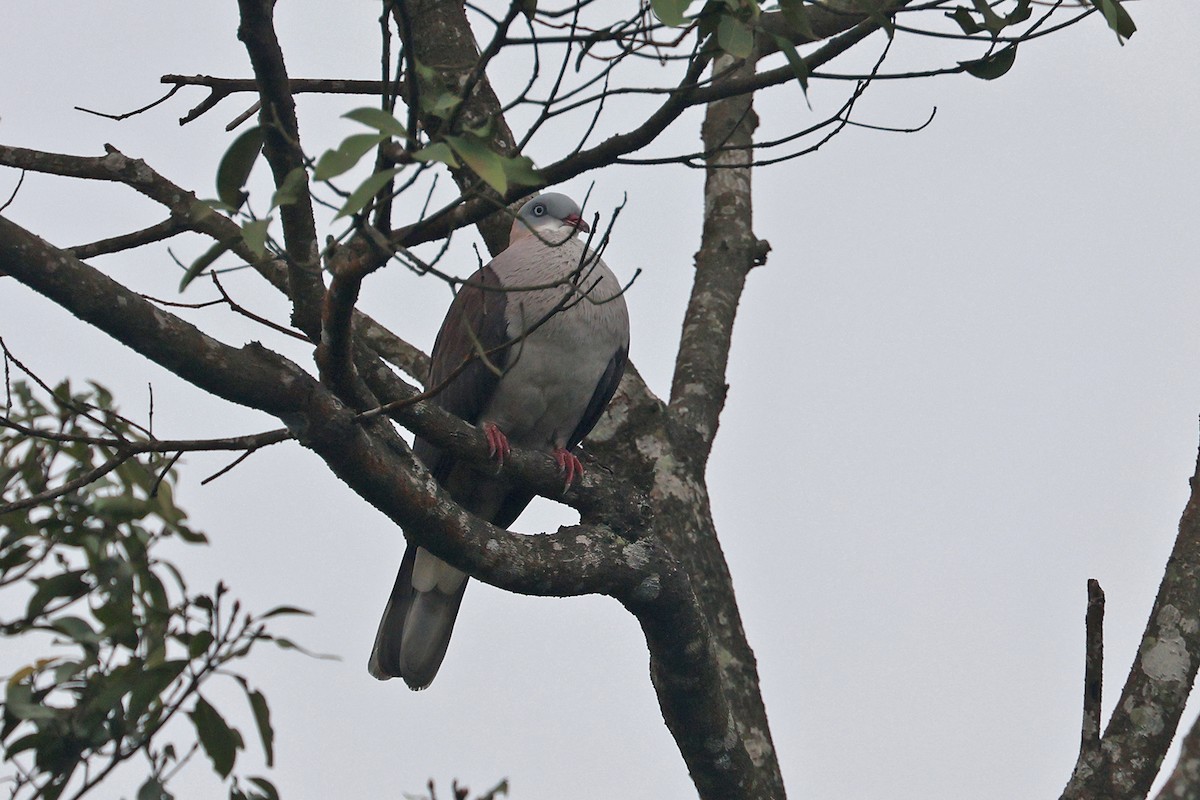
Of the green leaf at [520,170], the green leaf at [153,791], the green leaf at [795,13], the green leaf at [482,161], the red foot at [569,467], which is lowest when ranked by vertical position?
the green leaf at [153,791]

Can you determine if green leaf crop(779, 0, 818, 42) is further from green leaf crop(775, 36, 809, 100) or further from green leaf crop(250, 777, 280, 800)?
green leaf crop(250, 777, 280, 800)

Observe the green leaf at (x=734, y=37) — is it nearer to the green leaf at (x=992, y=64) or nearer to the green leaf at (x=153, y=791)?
the green leaf at (x=992, y=64)

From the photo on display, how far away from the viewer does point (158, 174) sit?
3.12 metres

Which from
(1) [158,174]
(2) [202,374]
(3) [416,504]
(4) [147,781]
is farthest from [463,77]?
(4) [147,781]

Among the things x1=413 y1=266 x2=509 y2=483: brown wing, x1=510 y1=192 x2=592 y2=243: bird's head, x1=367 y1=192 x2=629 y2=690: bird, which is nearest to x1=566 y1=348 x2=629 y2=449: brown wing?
x1=367 y1=192 x2=629 y2=690: bird

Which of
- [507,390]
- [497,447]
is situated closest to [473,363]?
[507,390]

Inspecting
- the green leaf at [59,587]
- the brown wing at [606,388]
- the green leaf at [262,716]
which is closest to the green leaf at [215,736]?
the green leaf at [262,716]

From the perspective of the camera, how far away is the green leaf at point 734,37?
5.90ft

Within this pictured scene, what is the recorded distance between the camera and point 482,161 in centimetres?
142

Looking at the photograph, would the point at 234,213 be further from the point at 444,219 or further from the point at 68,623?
the point at 68,623

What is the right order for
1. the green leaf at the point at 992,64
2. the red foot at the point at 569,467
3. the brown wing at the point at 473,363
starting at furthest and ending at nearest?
the brown wing at the point at 473,363 < the red foot at the point at 569,467 < the green leaf at the point at 992,64

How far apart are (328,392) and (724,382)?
6.82 feet

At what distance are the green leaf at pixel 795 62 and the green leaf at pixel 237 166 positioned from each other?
0.72 metres

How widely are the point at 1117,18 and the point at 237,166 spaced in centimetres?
129
